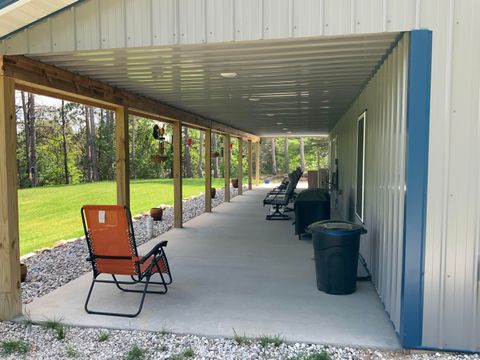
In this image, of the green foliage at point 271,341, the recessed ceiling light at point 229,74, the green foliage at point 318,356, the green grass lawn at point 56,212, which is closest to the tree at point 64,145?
the green grass lawn at point 56,212

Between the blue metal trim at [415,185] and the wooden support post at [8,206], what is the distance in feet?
10.7

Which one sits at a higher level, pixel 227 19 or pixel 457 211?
pixel 227 19

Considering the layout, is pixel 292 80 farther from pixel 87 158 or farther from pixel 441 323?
pixel 87 158

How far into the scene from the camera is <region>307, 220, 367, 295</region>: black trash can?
387 cm

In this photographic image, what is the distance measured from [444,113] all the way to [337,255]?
1769 mm

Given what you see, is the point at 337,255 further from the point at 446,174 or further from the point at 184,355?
the point at 184,355

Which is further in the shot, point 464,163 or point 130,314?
point 130,314

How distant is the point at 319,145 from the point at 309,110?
27.0m

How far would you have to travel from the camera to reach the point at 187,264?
5227 mm

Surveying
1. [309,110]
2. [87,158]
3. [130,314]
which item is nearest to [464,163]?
[130,314]

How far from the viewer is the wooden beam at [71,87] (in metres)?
3.48

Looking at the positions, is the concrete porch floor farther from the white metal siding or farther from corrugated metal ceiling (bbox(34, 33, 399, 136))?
corrugated metal ceiling (bbox(34, 33, 399, 136))

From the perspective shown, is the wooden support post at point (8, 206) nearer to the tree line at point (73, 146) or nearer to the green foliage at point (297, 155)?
the tree line at point (73, 146)

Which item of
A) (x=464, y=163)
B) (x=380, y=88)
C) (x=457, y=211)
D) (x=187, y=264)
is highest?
(x=380, y=88)
